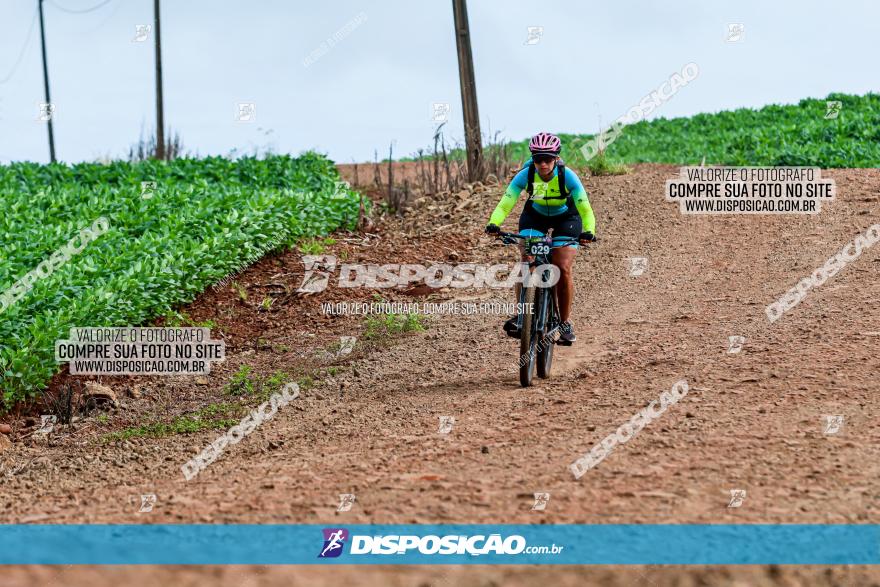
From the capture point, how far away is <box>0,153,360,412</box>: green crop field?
12367 mm

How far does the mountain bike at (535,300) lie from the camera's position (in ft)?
29.9

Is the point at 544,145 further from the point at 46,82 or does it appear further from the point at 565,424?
the point at 46,82

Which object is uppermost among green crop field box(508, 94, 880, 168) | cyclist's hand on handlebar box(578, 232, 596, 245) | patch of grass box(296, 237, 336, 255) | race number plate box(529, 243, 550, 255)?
green crop field box(508, 94, 880, 168)

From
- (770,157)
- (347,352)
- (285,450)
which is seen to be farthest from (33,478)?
(770,157)

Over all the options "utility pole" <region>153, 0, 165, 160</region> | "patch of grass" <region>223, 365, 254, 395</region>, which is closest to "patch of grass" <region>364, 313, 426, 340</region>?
"patch of grass" <region>223, 365, 254, 395</region>

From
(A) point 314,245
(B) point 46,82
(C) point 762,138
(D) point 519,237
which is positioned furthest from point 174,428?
(B) point 46,82

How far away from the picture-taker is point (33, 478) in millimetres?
9367

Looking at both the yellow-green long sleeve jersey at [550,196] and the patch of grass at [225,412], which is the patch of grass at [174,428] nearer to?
the patch of grass at [225,412]

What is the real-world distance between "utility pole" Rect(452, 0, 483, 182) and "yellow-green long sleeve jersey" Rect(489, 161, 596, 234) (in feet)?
34.1

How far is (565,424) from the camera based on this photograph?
8.08 metres

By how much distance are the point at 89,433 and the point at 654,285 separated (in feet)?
26.5

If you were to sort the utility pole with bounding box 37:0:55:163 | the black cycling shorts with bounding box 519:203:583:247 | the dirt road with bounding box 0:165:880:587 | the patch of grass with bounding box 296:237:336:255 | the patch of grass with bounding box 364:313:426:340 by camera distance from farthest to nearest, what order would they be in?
the utility pole with bounding box 37:0:55:163 → the patch of grass with bounding box 296:237:336:255 → the patch of grass with bounding box 364:313:426:340 → the black cycling shorts with bounding box 519:203:583:247 → the dirt road with bounding box 0:165:880:587

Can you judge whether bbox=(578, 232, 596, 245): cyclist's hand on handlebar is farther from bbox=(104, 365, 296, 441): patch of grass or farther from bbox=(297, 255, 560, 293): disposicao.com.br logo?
bbox=(297, 255, 560, 293): disposicao.com.br logo

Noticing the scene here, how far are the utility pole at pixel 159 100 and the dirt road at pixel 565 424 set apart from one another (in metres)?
17.3
